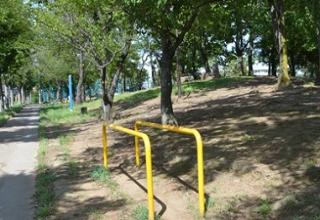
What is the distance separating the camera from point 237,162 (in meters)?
8.95

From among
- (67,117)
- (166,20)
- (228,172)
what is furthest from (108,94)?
(228,172)

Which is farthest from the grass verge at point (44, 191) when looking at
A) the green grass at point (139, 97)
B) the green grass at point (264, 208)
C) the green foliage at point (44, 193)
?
the green grass at point (139, 97)

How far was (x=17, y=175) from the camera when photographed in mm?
11273

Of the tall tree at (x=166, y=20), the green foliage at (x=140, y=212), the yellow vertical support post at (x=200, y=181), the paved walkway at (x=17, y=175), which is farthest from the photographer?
the tall tree at (x=166, y=20)

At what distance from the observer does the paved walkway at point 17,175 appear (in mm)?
8273

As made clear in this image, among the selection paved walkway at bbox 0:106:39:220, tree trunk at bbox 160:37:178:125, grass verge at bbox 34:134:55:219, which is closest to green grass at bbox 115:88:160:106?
paved walkway at bbox 0:106:39:220

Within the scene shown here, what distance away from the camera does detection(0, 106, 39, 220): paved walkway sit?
326 inches

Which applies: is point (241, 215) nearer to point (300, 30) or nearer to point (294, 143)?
point (294, 143)

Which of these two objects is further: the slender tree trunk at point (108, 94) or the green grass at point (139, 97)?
the green grass at point (139, 97)

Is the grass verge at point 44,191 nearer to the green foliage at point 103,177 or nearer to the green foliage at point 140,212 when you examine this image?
the green foliage at point 103,177

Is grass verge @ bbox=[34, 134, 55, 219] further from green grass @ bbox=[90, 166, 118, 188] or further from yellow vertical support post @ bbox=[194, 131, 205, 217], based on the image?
yellow vertical support post @ bbox=[194, 131, 205, 217]

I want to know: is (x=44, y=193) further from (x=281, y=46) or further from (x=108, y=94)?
(x=281, y=46)

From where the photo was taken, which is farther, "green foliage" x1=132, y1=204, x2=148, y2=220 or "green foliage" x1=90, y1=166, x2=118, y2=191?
"green foliage" x1=90, y1=166, x2=118, y2=191

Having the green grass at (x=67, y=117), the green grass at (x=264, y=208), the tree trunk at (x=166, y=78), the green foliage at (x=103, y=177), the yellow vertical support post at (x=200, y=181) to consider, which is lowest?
the green grass at (x=67, y=117)
